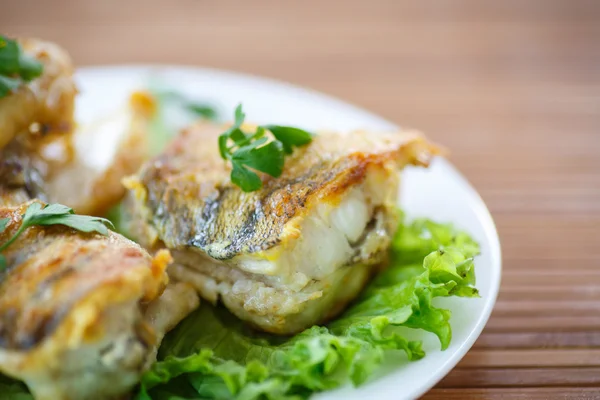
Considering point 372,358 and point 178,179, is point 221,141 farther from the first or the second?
point 372,358

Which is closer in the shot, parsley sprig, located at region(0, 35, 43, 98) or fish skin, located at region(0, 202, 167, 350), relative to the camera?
fish skin, located at region(0, 202, 167, 350)

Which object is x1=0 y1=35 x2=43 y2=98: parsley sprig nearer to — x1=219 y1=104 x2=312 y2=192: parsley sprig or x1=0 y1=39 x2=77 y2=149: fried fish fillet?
Result: x1=0 y1=39 x2=77 y2=149: fried fish fillet

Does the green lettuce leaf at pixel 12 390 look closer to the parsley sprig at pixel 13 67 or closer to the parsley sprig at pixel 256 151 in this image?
the parsley sprig at pixel 256 151

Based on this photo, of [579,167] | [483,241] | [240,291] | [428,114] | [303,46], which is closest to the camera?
[240,291]

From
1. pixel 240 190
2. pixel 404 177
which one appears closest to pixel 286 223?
pixel 240 190

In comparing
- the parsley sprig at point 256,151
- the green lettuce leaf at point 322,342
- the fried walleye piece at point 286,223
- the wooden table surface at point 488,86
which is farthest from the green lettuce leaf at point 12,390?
the wooden table surface at point 488,86

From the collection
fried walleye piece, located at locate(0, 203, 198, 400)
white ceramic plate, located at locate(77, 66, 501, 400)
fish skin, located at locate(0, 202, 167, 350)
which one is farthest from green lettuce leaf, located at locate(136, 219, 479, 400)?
fish skin, located at locate(0, 202, 167, 350)

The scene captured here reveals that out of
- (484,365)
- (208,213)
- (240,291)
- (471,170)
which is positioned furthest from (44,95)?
(471,170)
